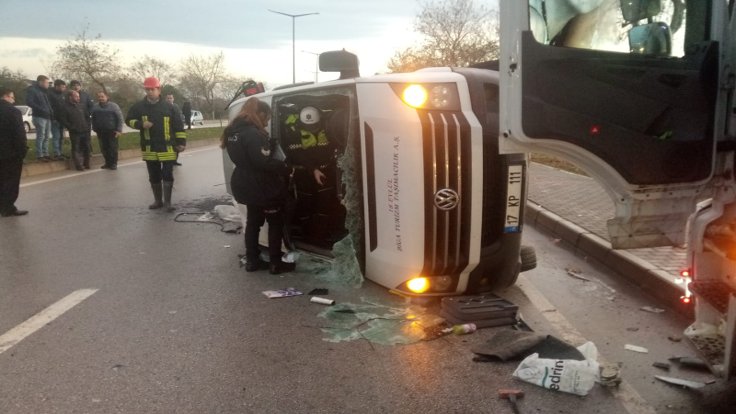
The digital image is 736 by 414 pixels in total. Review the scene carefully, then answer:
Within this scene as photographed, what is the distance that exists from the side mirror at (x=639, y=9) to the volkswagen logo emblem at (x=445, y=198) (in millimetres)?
1548

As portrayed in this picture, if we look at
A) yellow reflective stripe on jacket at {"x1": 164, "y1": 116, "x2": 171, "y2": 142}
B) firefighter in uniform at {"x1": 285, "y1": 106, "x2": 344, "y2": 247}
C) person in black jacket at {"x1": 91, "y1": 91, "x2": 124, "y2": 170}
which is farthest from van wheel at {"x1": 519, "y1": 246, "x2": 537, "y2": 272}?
person in black jacket at {"x1": 91, "y1": 91, "x2": 124, "y2": 170}

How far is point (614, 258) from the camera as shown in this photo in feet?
18.0

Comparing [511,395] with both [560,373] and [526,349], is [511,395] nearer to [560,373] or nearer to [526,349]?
[560,373]

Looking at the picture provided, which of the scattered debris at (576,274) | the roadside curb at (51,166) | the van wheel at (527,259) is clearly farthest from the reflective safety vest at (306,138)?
the roadside curb at (51,166)

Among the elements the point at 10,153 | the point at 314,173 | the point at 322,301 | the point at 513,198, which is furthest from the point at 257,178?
the point at 10,153

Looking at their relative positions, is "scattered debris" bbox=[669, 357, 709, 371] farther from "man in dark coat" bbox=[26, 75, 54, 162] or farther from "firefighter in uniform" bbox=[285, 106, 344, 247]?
"man in dark coat" bbox=[26, 75, 54, 162]

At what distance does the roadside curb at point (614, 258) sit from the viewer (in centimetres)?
448

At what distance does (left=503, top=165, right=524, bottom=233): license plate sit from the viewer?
417 centimetres

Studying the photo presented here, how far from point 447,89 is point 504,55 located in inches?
53.2

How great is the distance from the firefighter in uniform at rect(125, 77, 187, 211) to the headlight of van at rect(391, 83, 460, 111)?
558 cm

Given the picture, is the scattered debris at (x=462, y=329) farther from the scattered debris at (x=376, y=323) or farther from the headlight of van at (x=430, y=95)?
the headlight of van at (x=430, y=95)

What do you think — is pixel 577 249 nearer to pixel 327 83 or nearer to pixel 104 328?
pixel 327 83

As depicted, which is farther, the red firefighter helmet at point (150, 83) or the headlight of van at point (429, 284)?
the red firefighter helmet at point (150, 83)

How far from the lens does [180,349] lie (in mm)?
3672
